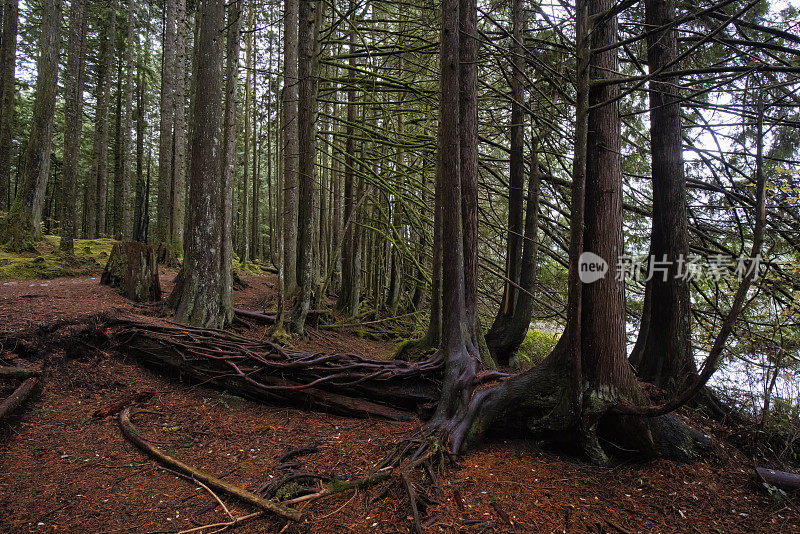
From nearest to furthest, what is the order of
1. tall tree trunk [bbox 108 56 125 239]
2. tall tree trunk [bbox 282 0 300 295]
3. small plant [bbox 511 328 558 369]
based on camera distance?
tall tree trunk [bbox 282 0 300 295] < small plant [bbox 511 328 558 369] < tall tree trunk [bbox 108 56 125 239]

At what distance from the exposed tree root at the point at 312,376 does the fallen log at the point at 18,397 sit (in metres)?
1.11

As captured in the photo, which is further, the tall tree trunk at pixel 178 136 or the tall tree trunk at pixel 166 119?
the tall tree trunk at pixel 178 136

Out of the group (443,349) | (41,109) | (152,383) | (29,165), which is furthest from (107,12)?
(443,349)

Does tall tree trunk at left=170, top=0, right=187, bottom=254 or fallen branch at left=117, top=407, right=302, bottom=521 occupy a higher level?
tall tree trunk at left=170, top=0, right=187, bottom=254

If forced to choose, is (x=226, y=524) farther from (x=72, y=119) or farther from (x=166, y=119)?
(x=166, y=119)

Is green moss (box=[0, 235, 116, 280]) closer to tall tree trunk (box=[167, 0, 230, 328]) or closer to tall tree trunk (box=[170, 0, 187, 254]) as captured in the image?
tall tree trunk (box=[170, 0, 187, 254])

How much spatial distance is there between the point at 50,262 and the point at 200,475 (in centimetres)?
890

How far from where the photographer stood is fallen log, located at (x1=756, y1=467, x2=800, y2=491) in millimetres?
2980

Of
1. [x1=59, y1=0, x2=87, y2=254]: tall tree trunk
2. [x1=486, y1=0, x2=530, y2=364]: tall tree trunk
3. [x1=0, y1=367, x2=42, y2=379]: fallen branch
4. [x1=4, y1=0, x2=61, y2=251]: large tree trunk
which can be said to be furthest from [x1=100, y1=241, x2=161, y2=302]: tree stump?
[x1=59, y1=0, x2=87, y2=254]: tall tree trunk

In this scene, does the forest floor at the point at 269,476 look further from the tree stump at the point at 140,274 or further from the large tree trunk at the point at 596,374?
the tree stump at the point at 140,274

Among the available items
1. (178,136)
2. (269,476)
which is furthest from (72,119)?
(269,476)

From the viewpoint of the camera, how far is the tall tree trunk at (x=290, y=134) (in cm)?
706

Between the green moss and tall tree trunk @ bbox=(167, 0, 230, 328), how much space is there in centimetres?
464

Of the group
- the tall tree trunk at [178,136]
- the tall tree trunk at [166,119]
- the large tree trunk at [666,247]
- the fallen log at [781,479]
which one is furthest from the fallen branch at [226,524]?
the tall tree trunk at [178,136]
